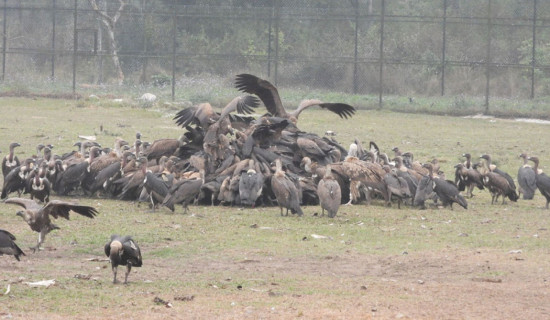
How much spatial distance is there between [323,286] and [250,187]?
17.3ft

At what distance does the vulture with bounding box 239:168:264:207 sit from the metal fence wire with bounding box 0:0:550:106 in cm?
1570

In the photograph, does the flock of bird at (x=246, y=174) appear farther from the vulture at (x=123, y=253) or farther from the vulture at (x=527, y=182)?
the vulture at (x=123, y=253)

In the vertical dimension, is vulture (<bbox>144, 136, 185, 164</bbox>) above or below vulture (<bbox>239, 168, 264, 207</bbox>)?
above

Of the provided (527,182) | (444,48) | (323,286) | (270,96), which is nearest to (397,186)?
(527,182)

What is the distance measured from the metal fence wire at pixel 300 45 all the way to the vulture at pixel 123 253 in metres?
21.3

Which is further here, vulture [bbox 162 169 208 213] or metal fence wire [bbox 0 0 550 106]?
metal fence wire [bbox 0 0 550 106]

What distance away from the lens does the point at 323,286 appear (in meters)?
8.59

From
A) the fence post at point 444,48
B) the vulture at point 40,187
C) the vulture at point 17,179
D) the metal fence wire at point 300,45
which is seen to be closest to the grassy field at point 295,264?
the vulture at point 40,187

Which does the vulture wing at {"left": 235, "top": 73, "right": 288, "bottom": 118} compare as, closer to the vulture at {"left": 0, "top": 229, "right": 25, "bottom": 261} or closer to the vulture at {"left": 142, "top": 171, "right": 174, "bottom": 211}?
the vulture at {"left": 142, "top": 171, "right": 174, "bottom": 211}

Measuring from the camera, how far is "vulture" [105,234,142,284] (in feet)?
27.0

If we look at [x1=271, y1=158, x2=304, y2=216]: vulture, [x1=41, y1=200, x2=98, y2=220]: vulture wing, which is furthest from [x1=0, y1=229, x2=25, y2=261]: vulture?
[x1=271, y1=158, x2=304, y2=216]: vulture

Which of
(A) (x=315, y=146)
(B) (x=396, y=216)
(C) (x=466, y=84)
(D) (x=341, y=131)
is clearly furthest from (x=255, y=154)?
(C) (x=466, y=84)

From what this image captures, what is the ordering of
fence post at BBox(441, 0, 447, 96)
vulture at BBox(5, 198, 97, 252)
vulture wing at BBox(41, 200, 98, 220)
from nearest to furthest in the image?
vulture wing at BBox(41, 200, 98, 220) < vulture at BBox(5, 198, 97, 252) < fence post at BBox(441, 0, 447, 96)

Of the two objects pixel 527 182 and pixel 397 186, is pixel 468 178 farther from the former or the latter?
pixel 397 186
